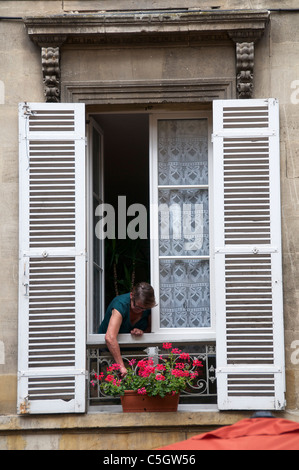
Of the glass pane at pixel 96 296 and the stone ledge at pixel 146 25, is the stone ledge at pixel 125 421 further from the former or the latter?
the stone ledge at pixel 146 25

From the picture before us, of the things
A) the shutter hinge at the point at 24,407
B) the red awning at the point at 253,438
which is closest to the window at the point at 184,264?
the shutter hinge at the point at 24,407

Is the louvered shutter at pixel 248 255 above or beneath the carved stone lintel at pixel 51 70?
beneath

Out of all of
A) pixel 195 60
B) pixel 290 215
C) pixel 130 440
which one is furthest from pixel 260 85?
pixel 130 440

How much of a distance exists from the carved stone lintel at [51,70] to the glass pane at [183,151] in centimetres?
96

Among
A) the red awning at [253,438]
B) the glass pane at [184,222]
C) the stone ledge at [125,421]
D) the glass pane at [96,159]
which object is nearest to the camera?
the red awning at [253,438]

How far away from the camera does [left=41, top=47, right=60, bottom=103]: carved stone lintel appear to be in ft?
23.8

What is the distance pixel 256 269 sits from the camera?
700 centimetres

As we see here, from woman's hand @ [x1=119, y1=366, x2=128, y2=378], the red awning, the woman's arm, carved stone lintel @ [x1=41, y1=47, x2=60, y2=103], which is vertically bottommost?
the red awning

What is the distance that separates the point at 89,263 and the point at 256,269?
1427 mm

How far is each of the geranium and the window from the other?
0.20 meters

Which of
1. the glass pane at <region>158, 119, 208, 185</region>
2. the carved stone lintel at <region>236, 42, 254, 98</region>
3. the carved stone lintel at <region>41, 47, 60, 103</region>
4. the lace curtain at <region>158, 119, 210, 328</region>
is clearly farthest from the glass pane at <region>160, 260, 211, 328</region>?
the carved stone lintel at <region>41, 47, 60, 103</region>

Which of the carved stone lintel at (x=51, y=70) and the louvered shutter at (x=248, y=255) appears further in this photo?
the carved stone lintel at (x=51, y=70)

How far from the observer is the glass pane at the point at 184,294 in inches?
287

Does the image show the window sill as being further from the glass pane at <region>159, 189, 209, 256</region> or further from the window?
the glass pane at <region>159, 189, 209, 256</region>
